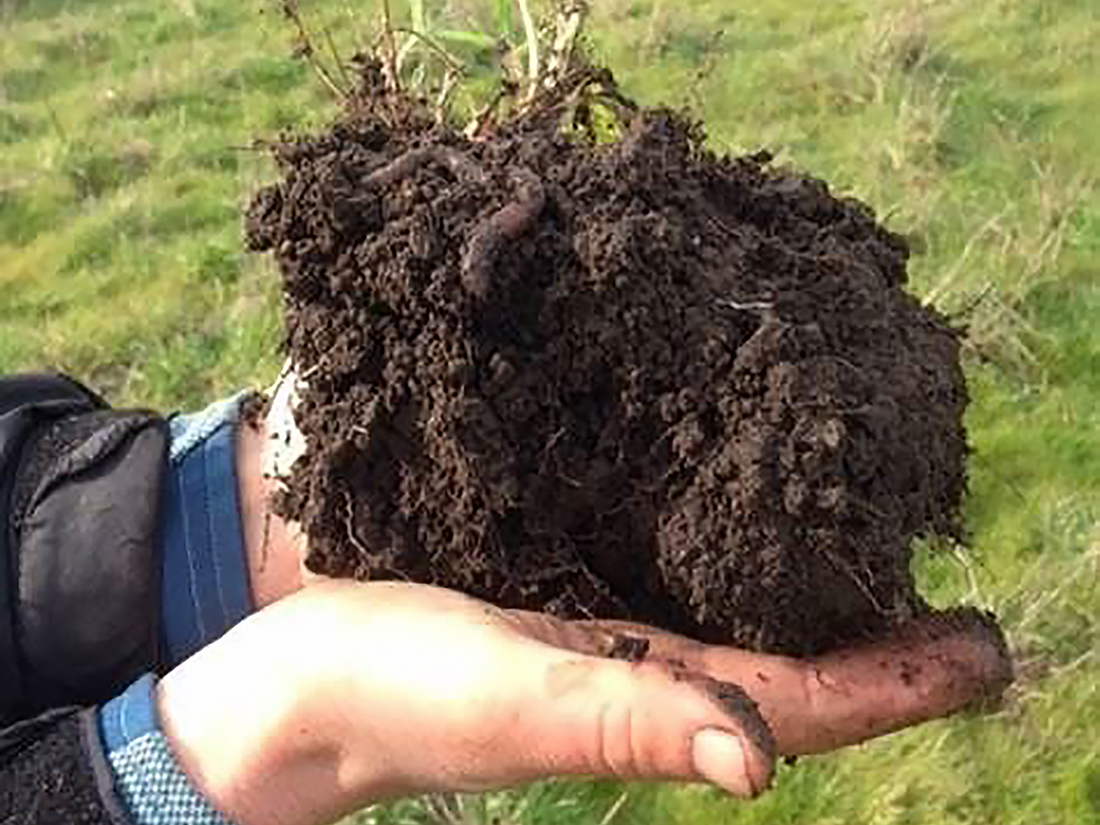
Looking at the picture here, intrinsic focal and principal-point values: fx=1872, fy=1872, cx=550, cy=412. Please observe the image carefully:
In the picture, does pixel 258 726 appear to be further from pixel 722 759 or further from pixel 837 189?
pixel 837 189

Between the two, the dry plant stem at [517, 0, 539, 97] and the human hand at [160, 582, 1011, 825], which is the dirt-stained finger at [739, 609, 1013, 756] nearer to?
the human hand at [160, 582, 1011, 825]

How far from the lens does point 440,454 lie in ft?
5.44

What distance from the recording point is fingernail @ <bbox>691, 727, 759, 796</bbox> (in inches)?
52.9

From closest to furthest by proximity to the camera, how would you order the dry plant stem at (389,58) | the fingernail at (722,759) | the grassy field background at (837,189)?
the fingernail at (722,759) → the dry plant stem at (389,58) → the grassy field background at (837,189)

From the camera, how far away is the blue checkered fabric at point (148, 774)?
165cm

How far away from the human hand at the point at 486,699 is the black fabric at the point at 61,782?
2.8 inches

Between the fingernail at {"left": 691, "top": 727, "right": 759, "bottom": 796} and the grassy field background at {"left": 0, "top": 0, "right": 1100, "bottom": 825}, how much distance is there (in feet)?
4.06

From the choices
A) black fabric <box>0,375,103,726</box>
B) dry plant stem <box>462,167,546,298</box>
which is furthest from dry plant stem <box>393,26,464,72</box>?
black fabric <box>0,375,103,726</box>

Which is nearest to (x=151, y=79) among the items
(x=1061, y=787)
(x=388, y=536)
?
(x=1061, y=787)

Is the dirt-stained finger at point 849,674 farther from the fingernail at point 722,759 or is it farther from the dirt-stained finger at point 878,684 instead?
the fingernail at point 722,759

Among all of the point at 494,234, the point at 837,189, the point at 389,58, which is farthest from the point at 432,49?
the point at 837,189

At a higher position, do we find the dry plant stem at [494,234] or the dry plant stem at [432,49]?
the dry plant stem at [432,49]

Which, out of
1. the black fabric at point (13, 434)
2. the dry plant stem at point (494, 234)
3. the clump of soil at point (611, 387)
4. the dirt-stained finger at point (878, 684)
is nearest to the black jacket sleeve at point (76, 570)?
the black fabric at point (13, 434)

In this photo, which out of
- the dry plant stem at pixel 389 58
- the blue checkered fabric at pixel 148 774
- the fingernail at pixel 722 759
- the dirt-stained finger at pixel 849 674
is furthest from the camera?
the dry plant stem at pixel 389 58
